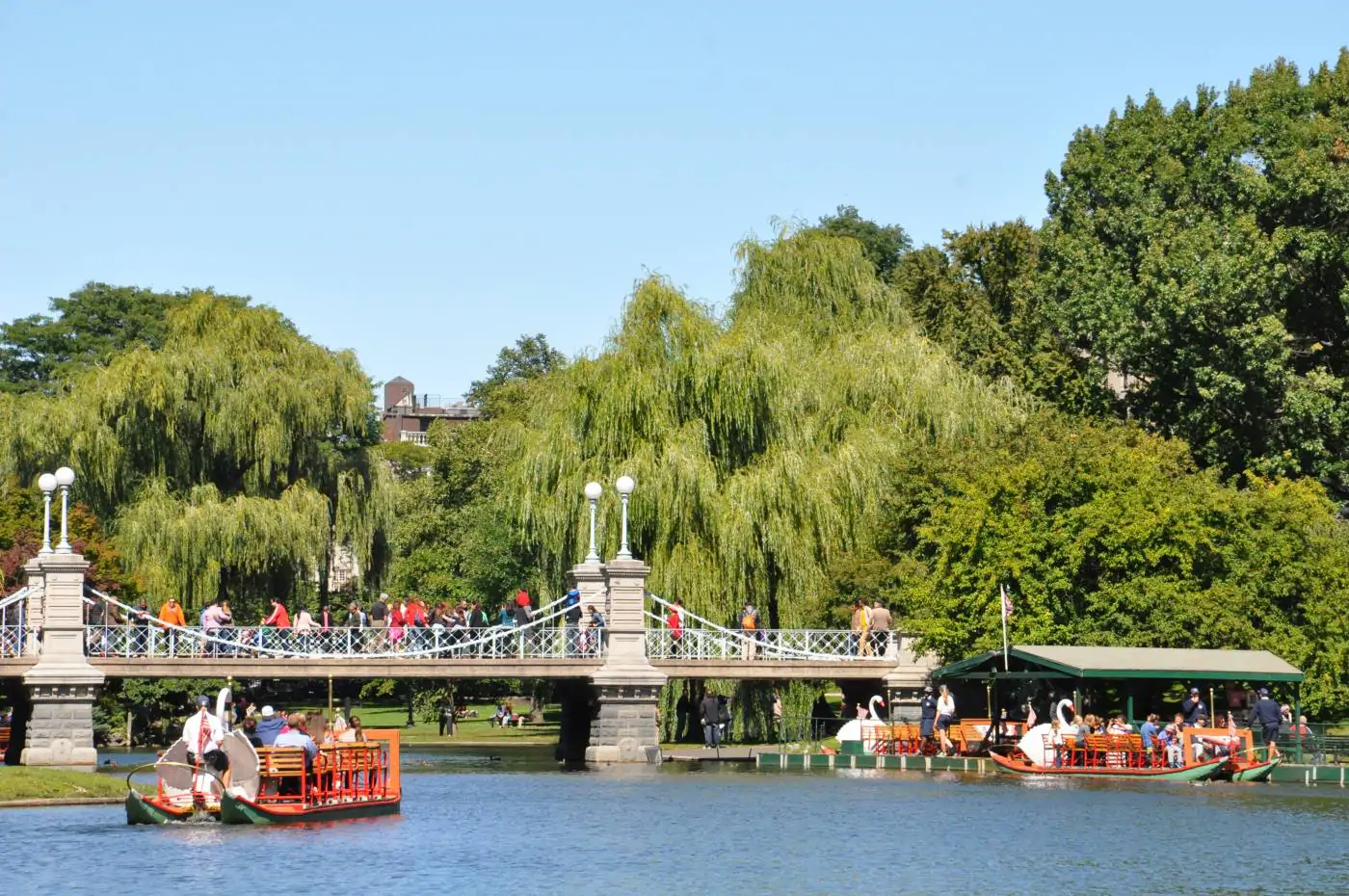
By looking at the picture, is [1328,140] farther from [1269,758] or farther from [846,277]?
[1269,758]

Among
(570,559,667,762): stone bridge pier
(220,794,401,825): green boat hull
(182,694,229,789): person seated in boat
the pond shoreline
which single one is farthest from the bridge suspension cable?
(182,694,229,789): person seated in boat

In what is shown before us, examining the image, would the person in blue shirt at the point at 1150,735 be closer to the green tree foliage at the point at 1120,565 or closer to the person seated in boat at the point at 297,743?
the green tree foliage at the point at 1120,565

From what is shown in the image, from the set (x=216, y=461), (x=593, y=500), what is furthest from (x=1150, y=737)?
Answer: (x=216, y=461)

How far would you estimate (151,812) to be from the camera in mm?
35375

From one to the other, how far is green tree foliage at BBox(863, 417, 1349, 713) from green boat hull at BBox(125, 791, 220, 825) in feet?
74.4

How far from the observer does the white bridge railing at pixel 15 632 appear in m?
50.1

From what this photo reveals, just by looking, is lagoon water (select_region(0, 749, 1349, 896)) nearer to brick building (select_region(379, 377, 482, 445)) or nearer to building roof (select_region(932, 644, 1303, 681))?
building roof (select_region(932, 644, 1303, 681))

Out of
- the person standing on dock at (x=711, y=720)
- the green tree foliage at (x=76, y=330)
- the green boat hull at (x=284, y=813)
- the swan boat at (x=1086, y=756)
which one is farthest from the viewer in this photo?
the green tree foliage at (x=76, y=330)

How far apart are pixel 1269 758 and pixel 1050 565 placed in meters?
8.87

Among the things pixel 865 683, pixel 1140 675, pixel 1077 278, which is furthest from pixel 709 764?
pixel 1077 278

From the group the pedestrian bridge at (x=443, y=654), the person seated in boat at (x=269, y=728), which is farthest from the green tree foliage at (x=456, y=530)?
the person seated in boat at (x=269, y=728)

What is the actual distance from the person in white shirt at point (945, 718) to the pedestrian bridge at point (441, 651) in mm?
3659

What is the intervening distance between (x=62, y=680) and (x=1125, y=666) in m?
22.3

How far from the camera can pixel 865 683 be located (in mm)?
56938
